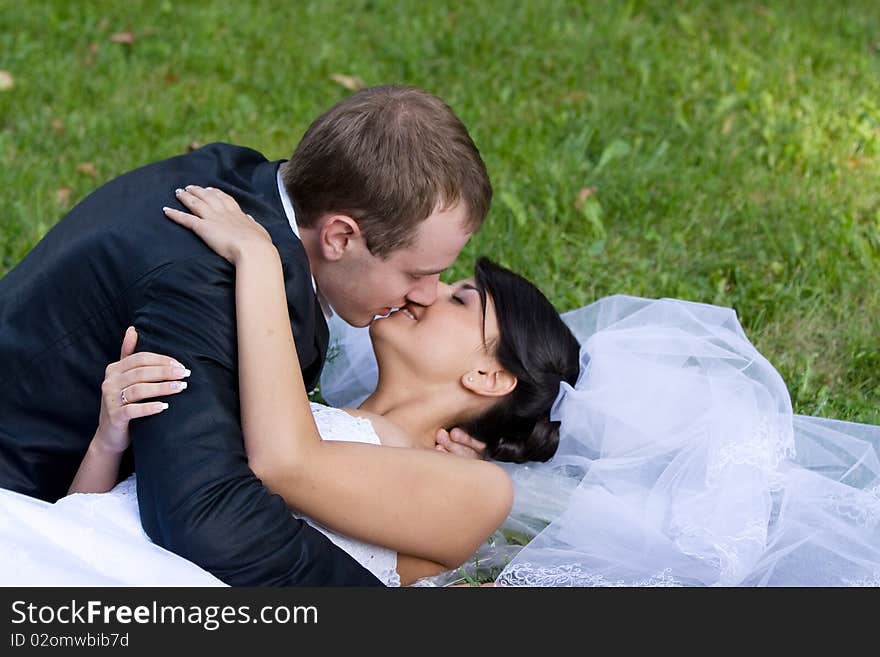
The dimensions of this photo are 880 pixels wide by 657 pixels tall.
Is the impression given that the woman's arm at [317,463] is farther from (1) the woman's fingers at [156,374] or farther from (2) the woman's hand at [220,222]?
(1) the woman's fingers at [156,374]

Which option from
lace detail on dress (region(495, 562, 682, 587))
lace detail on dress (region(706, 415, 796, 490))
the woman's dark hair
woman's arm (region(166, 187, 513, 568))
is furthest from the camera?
the woman's dark hair

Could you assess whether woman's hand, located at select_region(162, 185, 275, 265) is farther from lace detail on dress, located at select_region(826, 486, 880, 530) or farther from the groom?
lace detail on dress, located at select_region(826, 486, 880, 530)

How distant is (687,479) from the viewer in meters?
3.61

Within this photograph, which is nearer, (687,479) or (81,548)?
(81,548)

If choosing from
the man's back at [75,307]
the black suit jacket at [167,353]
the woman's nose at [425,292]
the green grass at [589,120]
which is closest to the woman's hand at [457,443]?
the woman's nose at [425,292]

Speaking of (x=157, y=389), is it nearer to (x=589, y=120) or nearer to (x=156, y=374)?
(x=156, y=374)

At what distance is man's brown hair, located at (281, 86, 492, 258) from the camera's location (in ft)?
10.7

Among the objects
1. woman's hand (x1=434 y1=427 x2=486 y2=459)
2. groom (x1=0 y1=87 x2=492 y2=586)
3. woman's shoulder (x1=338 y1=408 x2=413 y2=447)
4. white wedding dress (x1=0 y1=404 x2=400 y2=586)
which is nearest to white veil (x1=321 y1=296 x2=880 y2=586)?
woman's hand (x1=434 y1=427 x2=486 y2=459)

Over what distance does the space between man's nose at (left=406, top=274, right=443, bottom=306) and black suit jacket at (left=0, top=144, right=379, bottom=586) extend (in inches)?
11.7

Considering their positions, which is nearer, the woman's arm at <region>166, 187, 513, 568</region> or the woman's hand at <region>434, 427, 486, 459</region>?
the woman's arm at <region>166, 187, 513, 568</region>

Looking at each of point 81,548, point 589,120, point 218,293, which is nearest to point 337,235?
point 218,293

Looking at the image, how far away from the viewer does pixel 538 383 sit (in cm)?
379

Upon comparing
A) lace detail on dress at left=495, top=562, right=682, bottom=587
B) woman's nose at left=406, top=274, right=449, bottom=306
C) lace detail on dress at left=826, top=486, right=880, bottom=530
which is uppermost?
woman's nose at left=406, top=274, right=449, bottom=306

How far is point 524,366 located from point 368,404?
20.2 inches
